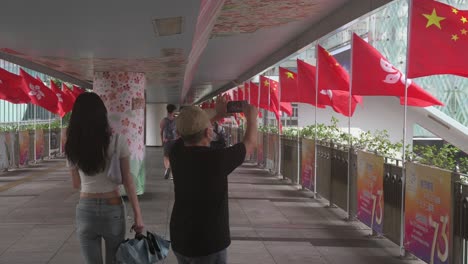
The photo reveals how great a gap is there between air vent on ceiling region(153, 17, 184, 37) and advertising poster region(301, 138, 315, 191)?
593cm

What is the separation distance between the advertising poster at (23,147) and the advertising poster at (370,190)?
45.1 ft

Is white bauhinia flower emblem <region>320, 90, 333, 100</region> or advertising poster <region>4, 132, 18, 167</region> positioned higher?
A: white bauhinia flower emblem <region>320, 90, 333, 100</region>

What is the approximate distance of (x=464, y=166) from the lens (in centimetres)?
644

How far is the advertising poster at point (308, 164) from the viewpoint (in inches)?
494

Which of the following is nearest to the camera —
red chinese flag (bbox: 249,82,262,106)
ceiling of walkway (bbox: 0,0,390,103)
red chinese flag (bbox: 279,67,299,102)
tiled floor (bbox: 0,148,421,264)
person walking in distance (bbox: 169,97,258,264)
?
person walking in distance (bbox: 169,97,258,264)

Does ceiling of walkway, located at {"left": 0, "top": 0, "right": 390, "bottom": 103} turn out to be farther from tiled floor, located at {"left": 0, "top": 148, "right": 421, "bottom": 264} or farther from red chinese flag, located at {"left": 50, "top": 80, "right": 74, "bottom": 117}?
red chinese flag, located at {"left": 50, "top": 80, "right": 74, "bottom": 117}

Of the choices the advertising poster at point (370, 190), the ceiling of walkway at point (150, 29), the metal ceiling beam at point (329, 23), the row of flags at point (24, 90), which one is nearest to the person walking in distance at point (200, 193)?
the ceiling of walkway at point (150, 29)

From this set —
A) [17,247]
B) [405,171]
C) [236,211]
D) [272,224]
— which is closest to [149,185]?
[236,211]

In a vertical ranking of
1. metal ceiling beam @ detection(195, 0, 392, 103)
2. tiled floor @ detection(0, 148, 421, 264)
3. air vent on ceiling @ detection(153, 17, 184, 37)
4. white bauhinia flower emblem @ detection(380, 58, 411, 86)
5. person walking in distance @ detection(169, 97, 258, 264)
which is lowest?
tiled floor @ detection(0, 148, 421, 264)

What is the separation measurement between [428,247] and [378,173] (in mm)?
1854

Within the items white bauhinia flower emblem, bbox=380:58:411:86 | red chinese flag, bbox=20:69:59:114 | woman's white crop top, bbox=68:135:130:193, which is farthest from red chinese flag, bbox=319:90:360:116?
woman's white crop top, bbox=68:135:130:193

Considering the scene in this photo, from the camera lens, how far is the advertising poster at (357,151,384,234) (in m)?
8.00

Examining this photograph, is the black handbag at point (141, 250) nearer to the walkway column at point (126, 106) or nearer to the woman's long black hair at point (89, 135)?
the woman's long black hair at point (89, 135)

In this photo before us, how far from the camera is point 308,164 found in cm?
1288
